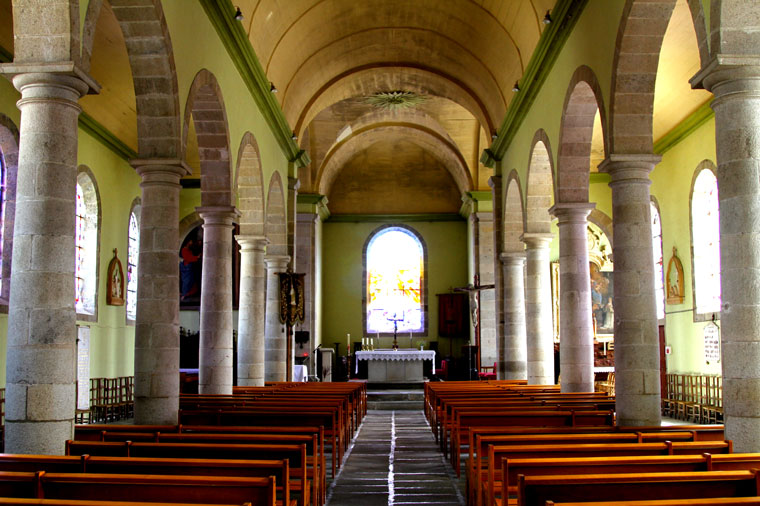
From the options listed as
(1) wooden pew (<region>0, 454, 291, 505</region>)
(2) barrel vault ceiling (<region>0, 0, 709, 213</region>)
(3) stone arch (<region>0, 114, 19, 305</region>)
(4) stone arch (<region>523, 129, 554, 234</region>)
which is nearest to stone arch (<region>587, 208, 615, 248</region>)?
(2) barrel vault ceiling (<region>0, 0, 709, 213</region>)

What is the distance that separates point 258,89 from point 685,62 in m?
8.35

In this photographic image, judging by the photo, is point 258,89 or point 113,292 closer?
point 258,89

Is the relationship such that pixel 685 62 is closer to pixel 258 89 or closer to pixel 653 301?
pixel 653 301

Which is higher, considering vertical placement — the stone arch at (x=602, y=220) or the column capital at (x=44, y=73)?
the stone arch at (x=602, y=220)

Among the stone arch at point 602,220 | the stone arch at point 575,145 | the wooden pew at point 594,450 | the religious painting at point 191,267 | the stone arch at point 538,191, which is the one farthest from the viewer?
the religious painting at point 191,267

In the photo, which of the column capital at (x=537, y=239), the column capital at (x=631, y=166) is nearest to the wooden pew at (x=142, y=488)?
the column capital at (x=631, y=166)

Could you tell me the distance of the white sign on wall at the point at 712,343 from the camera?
16.2m

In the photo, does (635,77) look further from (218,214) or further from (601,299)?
(601,299)

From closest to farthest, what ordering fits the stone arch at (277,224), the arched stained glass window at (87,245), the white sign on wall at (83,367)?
the white sign on wall at (83,367) → the arched stained glass window at (87,245) → the stone arch at (277,224)

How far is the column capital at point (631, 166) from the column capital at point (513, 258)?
8.79 meters

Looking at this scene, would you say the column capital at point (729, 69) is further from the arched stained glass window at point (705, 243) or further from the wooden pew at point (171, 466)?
the arched stained glass window at point (705, 243)

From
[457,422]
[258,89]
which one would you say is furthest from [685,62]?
[457,422]

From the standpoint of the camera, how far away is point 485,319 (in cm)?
2567

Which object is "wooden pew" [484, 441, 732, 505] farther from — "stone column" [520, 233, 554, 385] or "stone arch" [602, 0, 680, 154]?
"stone column" [520, 233, 554, 385]
